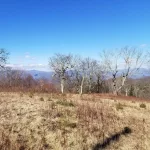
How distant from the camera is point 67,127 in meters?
8.83

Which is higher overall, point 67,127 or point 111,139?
point 67,127

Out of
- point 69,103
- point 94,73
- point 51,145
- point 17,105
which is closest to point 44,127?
point 51,145

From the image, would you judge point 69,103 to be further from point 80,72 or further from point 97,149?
point 80,72

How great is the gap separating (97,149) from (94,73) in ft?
209

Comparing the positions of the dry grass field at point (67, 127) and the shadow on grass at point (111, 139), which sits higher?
the dry grass field at point (67, 127)

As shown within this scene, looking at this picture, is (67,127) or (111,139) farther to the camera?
(67,127)

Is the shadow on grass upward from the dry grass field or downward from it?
downward

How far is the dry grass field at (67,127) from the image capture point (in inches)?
302

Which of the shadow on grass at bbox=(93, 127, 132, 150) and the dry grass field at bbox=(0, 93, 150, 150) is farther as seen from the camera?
the shadow on grass at bbox=(93, 127, 132, 150)

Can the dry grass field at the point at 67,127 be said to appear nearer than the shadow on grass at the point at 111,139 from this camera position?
Yes

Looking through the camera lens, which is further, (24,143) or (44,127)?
(44,127)

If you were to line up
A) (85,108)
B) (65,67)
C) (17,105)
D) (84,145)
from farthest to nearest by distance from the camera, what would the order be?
(65,67) → (85,108) → (17,105) → (84,145)

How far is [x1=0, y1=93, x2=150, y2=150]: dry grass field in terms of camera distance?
768 cm

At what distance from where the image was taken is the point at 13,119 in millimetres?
8734
